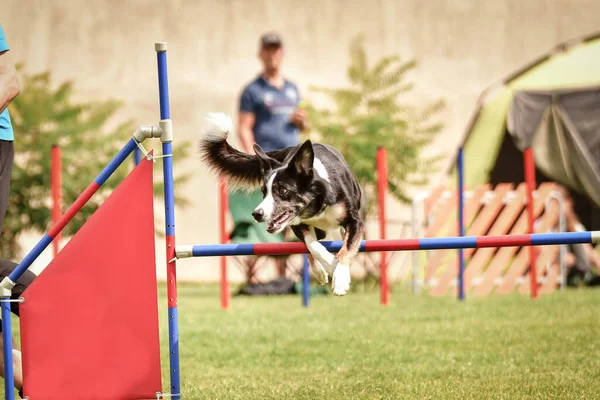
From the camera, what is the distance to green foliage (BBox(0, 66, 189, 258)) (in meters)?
11.3

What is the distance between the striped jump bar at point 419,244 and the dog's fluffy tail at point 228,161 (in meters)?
0.90

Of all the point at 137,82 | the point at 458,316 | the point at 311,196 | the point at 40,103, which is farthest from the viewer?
the point at 137,82

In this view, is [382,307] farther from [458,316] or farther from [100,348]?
[100,348]

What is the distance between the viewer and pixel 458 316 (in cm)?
752

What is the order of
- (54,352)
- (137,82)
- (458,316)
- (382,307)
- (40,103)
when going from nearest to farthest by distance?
(54,352) < (458,316) < (382,307) < (40,103) < (137,82)

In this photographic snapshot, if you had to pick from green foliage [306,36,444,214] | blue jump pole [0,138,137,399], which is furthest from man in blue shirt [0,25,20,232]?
A: green foliage [306,36,444,214]

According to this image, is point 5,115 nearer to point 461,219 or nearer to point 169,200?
point 169,200

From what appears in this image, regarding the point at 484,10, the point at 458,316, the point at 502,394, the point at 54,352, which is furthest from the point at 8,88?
the point at 484,10

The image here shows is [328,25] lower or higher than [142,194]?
higher

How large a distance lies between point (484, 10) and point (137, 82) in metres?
5.19

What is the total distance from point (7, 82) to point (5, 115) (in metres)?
0.25

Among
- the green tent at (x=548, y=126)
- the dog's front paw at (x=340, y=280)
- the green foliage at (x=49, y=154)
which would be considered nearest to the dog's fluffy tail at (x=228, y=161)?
the dog's front paw at (x=340, y=280)

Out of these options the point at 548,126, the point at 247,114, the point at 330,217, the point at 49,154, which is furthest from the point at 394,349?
the point at 49,154

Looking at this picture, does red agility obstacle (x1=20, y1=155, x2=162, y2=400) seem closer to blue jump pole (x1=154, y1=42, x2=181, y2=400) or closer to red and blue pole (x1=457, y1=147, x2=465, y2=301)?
blue jump pole (x1=154, y1=42, x2=181, y2=400)
